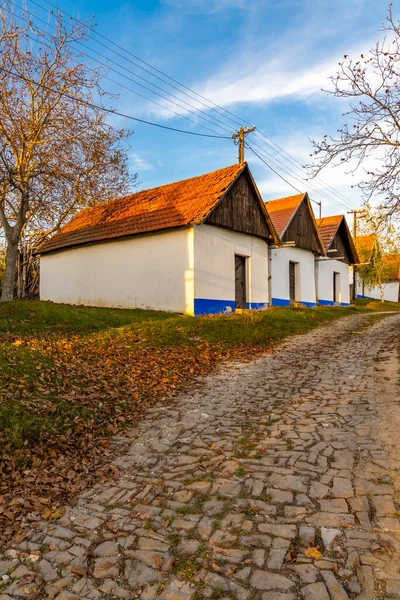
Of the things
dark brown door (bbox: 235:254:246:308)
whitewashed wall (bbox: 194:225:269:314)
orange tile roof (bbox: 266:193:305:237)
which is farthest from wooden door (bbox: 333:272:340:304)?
dark brown door (bbox: 235:254:246:308)

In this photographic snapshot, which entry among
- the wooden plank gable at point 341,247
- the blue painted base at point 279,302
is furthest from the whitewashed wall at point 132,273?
the wooden plank gable at point 341,247

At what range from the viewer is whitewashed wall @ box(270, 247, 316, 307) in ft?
68.9

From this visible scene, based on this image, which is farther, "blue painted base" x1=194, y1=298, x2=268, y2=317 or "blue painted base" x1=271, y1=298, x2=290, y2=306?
"blue painted base" x1=271, y1=298, x2=290, y2=306

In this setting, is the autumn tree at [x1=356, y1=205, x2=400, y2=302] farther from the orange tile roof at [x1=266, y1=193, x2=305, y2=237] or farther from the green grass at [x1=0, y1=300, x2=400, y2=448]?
the green grass at [x1=0, y1=300, x2=400, y2=448]

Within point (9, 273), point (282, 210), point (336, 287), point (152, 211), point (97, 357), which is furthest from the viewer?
point (336, 287)

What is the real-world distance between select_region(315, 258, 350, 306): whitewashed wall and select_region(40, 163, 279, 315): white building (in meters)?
9.61

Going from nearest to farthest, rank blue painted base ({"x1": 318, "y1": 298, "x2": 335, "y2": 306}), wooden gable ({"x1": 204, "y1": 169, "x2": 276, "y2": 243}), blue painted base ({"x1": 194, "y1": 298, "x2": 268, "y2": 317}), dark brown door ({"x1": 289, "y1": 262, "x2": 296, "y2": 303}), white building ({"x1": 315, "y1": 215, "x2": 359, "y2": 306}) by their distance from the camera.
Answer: blue painted base ({"x1": 194, "y1": 298, "x2": 268, "y2": 317}), wooden gable ({"x1": 204, "y1": 169, "x2": 276, "y2": 243}), dark brown door ({"x1": 289, "y1": 262, "x2": 296, "y2": 303}), blue painted base ({"x1": 318, "y1": 298, "x2": 335, "y2": 306}), white building ({"x1": 315, "y1": 215, "x2": 359, "y2": 306})

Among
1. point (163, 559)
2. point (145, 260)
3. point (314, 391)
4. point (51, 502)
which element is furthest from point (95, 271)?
point (163, 559)

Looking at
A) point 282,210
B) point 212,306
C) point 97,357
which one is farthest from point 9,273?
point 282,210

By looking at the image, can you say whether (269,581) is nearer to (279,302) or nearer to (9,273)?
(9,273)

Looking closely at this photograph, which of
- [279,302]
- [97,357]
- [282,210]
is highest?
[282,210]

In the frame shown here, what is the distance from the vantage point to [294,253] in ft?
75.8

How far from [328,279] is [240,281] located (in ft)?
43.5

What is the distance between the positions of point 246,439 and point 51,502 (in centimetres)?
218
